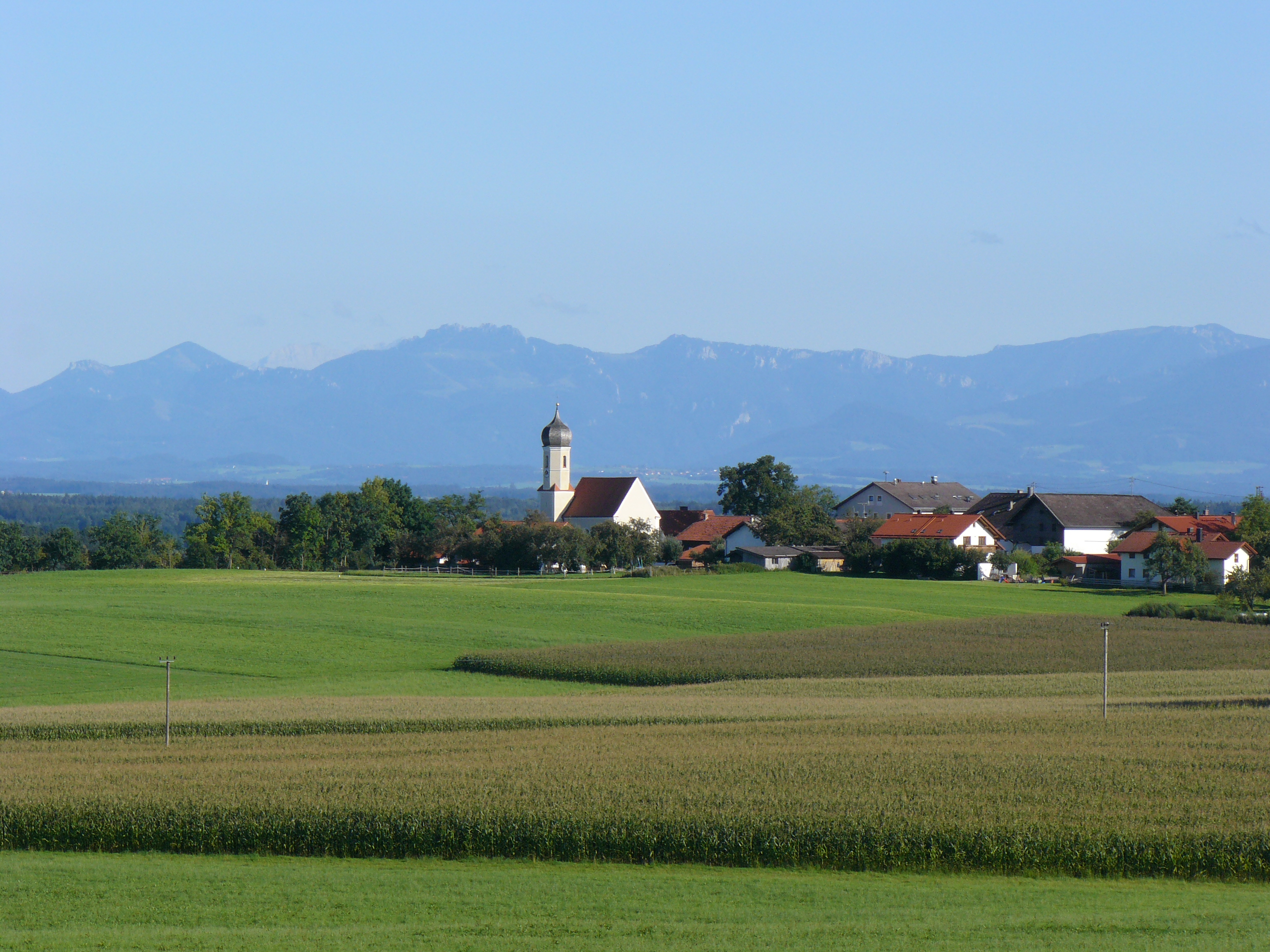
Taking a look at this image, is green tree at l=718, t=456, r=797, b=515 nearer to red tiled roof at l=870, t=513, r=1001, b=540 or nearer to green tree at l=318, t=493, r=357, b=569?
red tiled roof at l=870, t=513, r=1001, b=540

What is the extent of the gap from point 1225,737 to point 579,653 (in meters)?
27.6

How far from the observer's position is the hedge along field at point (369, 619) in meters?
45.2

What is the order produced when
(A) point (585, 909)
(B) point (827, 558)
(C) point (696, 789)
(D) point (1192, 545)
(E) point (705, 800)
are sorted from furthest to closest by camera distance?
(B) point (827, 558)
(D) point (1192, 545)
(C) point (696, 789)
(E) point (705, 800)
(A) point (585, 909)

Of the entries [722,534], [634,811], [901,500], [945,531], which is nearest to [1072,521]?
[945,531]

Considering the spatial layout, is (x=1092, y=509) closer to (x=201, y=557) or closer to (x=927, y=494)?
(x=927, y=494)

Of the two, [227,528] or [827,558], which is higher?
[227,528]

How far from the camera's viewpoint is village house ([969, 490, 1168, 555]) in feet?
387

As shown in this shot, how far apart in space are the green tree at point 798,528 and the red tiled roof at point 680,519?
2119 cm

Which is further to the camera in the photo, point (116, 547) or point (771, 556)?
point (116, 547)

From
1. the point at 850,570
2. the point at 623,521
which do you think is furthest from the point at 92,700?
the point at 623,521

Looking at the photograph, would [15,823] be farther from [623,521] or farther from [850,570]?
[623,521]

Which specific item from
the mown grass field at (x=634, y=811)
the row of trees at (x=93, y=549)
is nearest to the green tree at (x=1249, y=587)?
the mown grass field at (x=634, y=811)

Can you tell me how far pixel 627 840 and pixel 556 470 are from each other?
12046cm

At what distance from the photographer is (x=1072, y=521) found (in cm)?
11831
